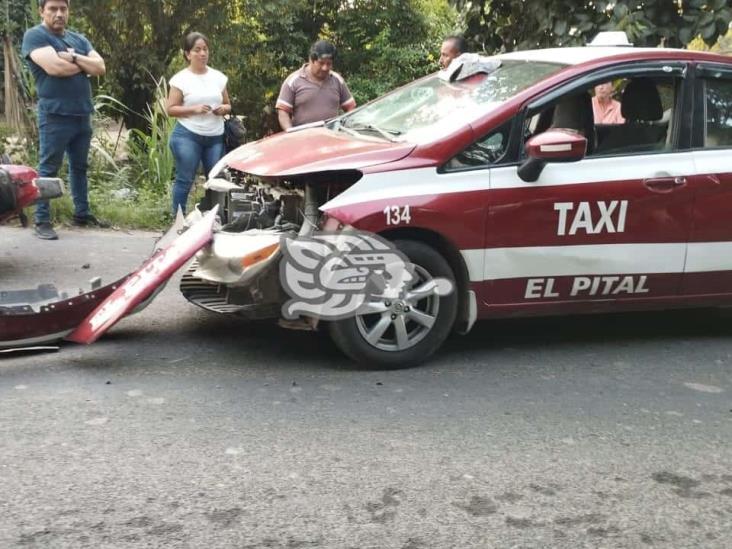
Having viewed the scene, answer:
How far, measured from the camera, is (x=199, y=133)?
7.43m

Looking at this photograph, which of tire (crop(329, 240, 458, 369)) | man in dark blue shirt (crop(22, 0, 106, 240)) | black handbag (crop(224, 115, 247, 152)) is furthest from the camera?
black handbag (crop(224, 115, 247, 152))

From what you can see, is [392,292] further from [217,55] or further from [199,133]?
[217,55]

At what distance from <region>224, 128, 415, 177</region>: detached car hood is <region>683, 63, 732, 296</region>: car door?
5.52 ft

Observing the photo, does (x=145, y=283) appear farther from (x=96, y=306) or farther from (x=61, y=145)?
(x=61, y=145)

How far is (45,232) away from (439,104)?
13.2ft

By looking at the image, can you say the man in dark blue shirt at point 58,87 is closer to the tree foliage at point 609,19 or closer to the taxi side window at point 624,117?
the tree foliage at point 609,19

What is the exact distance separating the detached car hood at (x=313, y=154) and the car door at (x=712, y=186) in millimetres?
1683

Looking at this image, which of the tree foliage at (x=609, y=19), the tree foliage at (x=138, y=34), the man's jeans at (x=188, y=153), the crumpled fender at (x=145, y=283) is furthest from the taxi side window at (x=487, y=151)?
the tree foliage at (x=138, y=34)

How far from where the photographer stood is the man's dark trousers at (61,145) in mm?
7223

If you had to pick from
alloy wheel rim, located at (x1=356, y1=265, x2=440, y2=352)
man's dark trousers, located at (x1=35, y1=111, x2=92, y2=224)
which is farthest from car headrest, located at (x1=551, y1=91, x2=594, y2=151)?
man's dark trousers, located at (x1=35, y1=111, x2=92, y2=224)

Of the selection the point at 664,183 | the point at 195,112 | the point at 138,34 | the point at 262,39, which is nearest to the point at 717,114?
the point at 664,183

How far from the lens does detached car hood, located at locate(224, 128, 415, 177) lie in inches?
173

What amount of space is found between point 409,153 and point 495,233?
1.99 ft

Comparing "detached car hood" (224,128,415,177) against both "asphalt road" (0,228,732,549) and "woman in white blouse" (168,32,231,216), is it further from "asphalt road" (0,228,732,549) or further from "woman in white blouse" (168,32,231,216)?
"woman in white blouse" (168,32,231,216)
